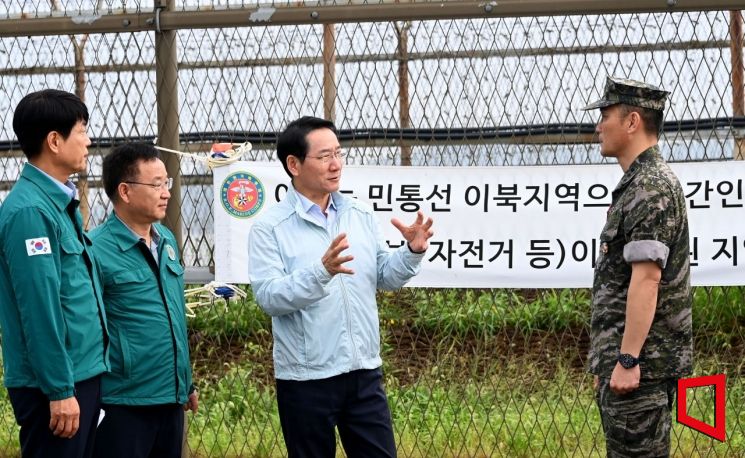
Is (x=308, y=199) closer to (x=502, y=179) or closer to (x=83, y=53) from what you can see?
(x=502, y=179)

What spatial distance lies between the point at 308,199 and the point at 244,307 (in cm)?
266

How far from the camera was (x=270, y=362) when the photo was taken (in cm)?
569

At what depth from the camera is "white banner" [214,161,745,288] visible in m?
4.16

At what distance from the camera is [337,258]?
3037 millimetres

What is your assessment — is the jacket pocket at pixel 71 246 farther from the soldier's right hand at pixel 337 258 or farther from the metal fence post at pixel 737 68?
the metal fence post at pixel 737 68

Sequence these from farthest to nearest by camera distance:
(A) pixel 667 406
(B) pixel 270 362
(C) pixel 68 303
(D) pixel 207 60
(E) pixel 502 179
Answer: (B) pixel 270 362, (D) pixel 207 60, (E) pixel 502 179, (A) pixel 667 406, (C) pixel 68 303

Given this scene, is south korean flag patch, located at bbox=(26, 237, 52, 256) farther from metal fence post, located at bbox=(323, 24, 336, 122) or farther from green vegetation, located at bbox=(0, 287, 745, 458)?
green vegetation, located at bbox=(0, 287, 745, 458)

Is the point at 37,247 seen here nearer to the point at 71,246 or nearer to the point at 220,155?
the point at 71,246

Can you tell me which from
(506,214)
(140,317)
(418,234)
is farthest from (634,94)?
(140,317)

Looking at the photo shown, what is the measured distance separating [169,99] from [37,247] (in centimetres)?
153

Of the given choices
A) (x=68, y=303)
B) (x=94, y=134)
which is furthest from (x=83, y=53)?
(x=68, y=303)

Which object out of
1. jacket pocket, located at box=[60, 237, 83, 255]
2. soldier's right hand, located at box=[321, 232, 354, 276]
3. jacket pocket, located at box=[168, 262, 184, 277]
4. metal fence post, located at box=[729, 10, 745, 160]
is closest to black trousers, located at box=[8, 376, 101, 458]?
jacket pocket, located at box=[60, 237, 83, 255]

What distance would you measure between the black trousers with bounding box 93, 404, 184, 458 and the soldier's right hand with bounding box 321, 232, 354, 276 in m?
0.72

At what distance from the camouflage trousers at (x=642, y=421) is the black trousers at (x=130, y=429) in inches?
51.8
